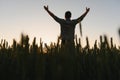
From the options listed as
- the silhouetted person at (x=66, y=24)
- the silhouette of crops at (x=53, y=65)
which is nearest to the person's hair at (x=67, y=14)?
the silhouetted person at (x=66, y=24)

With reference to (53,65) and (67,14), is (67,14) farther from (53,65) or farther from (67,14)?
(53,65)

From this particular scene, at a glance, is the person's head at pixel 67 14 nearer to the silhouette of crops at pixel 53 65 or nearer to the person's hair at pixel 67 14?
the person's hair at pixel 67 14

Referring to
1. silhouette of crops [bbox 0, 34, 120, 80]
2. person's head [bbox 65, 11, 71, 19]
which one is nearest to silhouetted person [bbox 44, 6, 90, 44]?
person's head [bbox 65, 11, 71, 19]

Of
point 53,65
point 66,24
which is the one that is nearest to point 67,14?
point 66,24

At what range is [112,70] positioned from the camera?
298cm

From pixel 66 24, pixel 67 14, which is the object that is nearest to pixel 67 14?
pixel 67 14

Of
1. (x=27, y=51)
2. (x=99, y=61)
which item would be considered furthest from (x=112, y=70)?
(x=27, y=51)

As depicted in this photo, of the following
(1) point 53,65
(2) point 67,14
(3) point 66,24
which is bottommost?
(1) point 53,65

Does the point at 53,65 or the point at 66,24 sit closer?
the point at 53,65

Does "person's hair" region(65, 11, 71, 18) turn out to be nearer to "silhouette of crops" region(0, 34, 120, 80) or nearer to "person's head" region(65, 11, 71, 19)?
"person's head" region(65, 11, 71, 19)

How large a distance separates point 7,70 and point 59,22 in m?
6.60

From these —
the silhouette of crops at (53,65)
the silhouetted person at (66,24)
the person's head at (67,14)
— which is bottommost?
the silhouette of crops at (53,65)

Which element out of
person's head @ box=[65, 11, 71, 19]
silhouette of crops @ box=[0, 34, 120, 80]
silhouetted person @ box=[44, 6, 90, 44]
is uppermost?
person's head @ box=[65, 11, 71, 19]

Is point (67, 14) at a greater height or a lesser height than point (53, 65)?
greater
